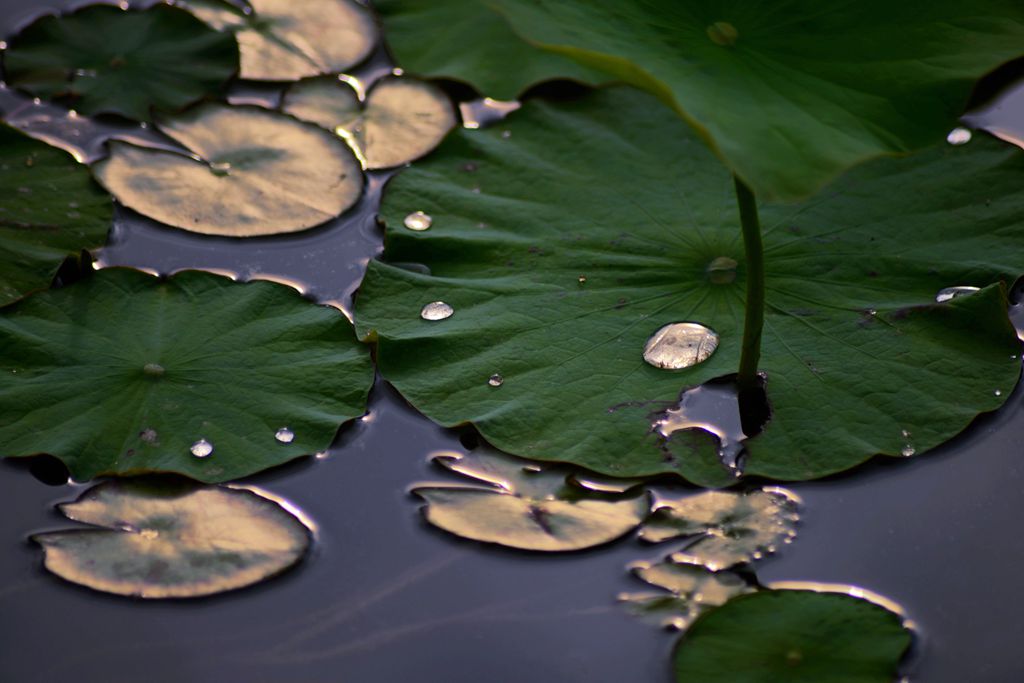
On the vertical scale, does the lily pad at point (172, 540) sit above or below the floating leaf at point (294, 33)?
below

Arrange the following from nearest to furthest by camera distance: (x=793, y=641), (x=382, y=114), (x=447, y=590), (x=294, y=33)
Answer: (x=793, y=641)
(x=447, y=590)
(x=382, y=114)
(x=294, y=33)

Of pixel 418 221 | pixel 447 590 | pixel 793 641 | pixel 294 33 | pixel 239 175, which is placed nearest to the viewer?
pixel 793 641

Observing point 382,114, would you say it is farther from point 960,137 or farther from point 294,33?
point 960,137

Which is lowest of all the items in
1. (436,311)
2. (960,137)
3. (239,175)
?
(239,175)

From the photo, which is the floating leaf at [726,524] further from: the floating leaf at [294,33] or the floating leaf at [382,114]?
the floating leaf at [294,33]

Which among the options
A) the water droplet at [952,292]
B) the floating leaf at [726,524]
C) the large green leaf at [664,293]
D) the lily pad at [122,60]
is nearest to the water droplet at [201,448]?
the large green leaf at [664,293]

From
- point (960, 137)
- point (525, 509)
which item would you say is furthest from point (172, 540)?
point (960, 137)

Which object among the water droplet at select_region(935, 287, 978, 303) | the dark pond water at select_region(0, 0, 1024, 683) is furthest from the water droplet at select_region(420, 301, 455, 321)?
the water droplet at select_region(935, 287, 978, 303)
